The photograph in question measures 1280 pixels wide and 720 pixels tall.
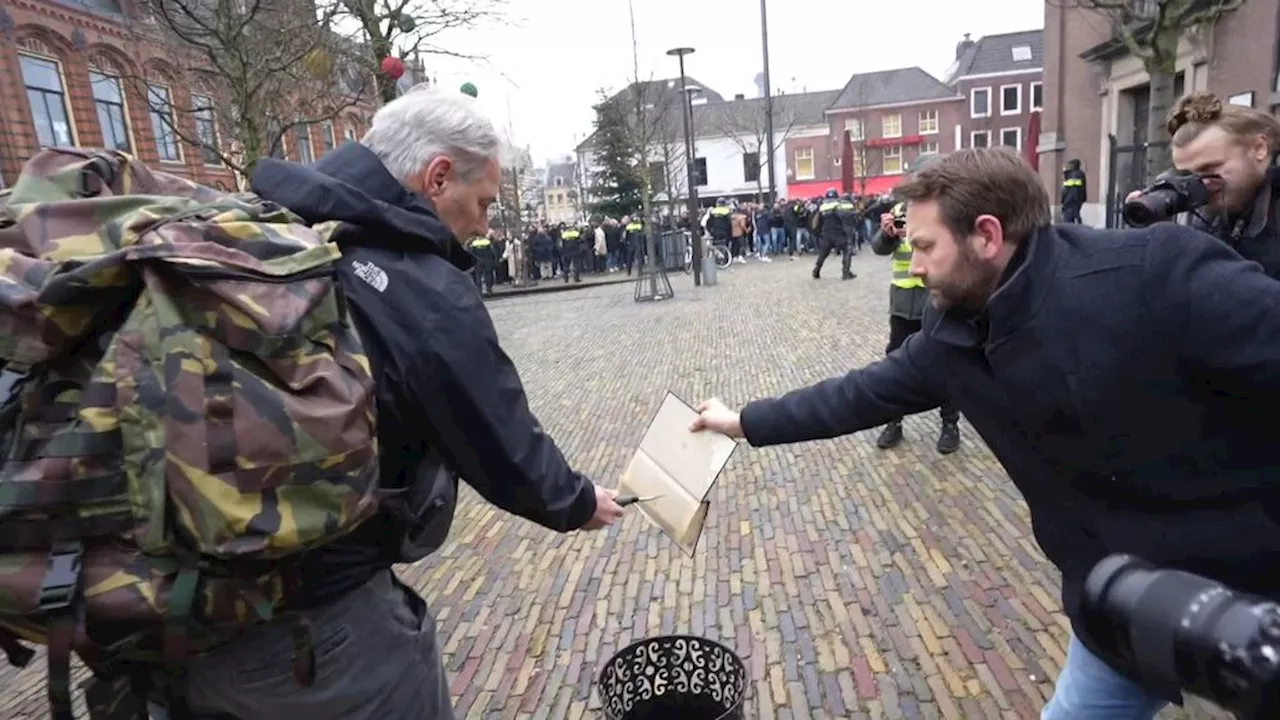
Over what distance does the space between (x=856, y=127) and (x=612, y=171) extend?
27.4 metres

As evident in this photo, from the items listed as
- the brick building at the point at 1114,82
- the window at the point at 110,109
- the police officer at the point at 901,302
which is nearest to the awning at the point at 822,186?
the brick building at the point at 1114,82

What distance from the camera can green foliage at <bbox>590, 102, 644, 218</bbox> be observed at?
103ft

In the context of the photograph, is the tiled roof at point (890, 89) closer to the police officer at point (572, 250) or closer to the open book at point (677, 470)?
the police officer at point (572, 250)

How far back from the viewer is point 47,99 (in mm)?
18938

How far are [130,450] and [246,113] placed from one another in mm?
8627

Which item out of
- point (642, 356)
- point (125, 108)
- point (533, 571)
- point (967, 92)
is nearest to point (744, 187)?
point (967, 92)

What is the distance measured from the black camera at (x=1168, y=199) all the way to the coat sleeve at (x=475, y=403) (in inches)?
87.0

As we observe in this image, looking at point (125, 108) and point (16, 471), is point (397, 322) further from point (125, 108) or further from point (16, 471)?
point (125, 108)

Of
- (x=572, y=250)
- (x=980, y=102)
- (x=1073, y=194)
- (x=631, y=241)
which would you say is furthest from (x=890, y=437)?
(x=980, y=102)

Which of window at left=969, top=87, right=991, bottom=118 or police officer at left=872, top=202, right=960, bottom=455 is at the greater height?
window at left=969, top=87, right=991, bottom=118

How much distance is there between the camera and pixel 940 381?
202cm

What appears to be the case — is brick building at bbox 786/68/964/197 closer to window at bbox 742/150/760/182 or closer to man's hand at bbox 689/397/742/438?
window at bbox 742/150/760/182

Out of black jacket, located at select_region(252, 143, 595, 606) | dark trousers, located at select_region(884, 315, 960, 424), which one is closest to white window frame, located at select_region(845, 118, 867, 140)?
dark trousers, located at select_region(884, 315, 960, 424)

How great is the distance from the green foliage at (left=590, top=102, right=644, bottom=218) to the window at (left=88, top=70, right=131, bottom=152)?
1562cm
